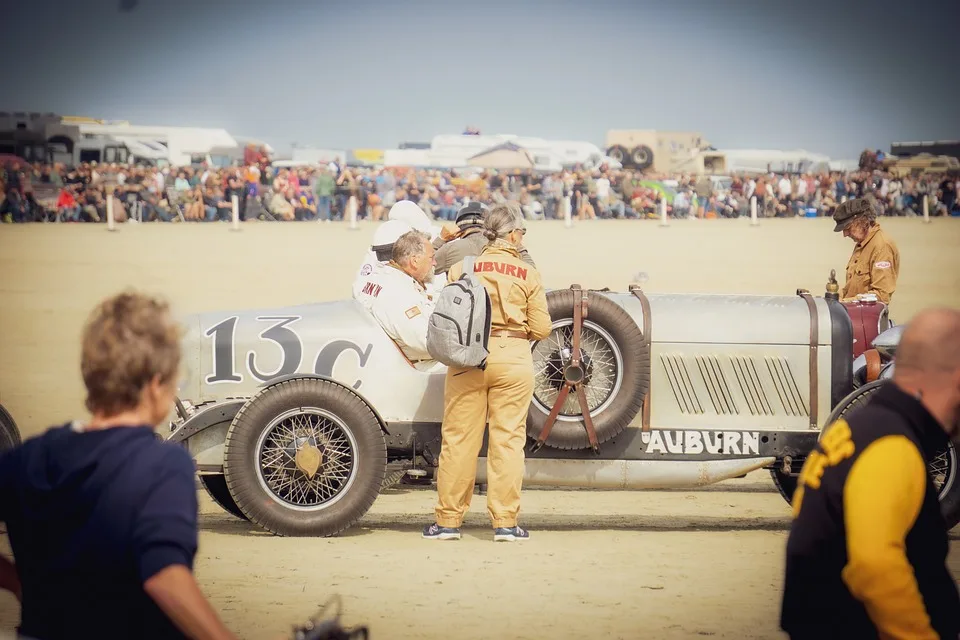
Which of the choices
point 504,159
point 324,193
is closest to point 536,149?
point 504,159

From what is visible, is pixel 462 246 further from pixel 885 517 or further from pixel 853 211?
pixel 885 517

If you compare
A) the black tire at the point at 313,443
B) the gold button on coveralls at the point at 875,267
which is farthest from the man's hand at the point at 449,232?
the gold button on coveralls at the point at 875,267

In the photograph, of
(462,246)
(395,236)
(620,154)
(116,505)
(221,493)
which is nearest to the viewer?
(116,505)

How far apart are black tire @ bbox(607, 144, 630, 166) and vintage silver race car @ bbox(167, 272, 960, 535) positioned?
174ft

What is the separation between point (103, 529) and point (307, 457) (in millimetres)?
4670

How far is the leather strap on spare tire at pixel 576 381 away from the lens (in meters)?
7.57

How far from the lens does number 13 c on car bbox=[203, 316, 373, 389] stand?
7766 millimetres

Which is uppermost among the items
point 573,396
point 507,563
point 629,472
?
point 573,396

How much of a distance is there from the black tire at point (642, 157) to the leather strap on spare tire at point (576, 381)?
53.2m

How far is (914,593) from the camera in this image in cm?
295

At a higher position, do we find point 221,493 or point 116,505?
point 116,505

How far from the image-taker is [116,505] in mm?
2748

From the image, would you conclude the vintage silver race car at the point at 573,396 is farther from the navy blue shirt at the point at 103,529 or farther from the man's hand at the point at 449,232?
the navy blue shirt at the point at 103,529

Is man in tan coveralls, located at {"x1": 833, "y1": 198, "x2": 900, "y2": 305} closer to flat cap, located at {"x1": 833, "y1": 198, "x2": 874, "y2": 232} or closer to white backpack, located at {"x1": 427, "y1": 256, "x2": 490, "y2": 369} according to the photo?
flat cap, located at {"x1": 833, "y1": 198, "x2": 874, "y2": 232}
